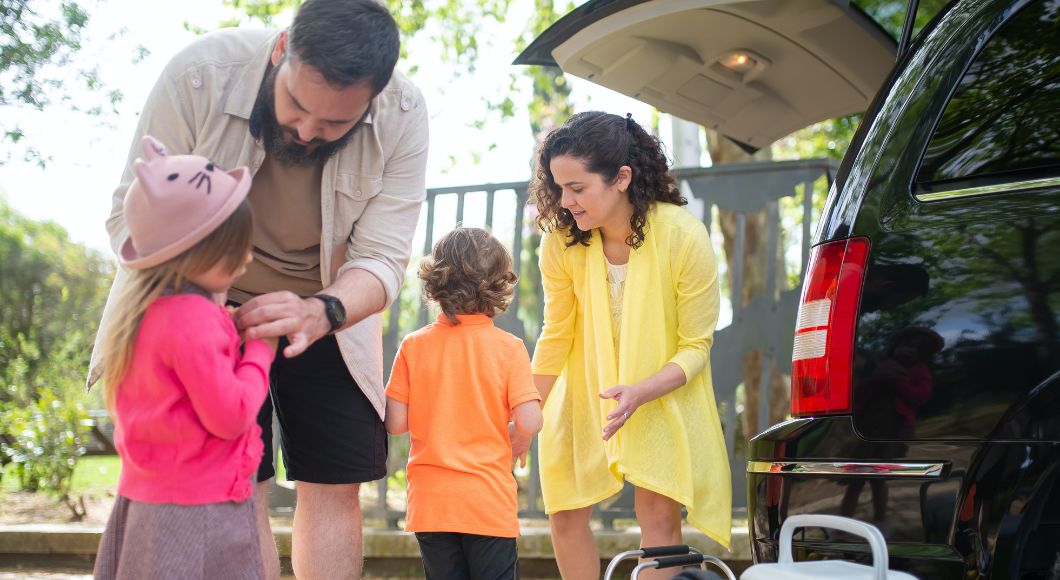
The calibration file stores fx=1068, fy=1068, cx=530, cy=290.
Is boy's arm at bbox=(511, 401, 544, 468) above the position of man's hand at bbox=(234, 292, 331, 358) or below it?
below

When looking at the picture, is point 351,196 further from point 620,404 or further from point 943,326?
point 943,326

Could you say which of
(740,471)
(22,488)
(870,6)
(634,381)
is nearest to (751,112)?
Result: (870,6)

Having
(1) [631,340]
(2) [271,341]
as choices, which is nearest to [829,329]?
(1) [631,340]

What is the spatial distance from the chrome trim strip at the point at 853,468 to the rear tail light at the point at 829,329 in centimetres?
12

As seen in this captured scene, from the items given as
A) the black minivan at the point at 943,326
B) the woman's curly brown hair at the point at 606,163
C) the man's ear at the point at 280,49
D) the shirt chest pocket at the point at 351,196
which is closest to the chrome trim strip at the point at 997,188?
the black minivan at the point at 943,326

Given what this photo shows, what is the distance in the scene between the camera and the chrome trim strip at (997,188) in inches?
89.5

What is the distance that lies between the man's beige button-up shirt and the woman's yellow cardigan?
755 millimetres

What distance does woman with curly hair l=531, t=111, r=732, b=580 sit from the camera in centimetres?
352

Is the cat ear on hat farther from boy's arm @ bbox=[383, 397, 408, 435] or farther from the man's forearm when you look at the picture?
boy's arm @ bbox=[383, 397, 408, 435]

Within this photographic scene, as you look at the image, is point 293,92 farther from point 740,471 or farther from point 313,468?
point 740,471

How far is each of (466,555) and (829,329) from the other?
157 cm

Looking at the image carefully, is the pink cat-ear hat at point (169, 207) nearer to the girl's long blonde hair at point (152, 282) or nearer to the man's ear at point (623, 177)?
the girl's long blonde hair at point (152, 282)

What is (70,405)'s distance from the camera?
288 inches

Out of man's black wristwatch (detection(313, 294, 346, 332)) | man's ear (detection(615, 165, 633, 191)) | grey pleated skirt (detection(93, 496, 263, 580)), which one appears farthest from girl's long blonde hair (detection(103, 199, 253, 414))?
man's ear (detection(615, 165, 633, 191))
